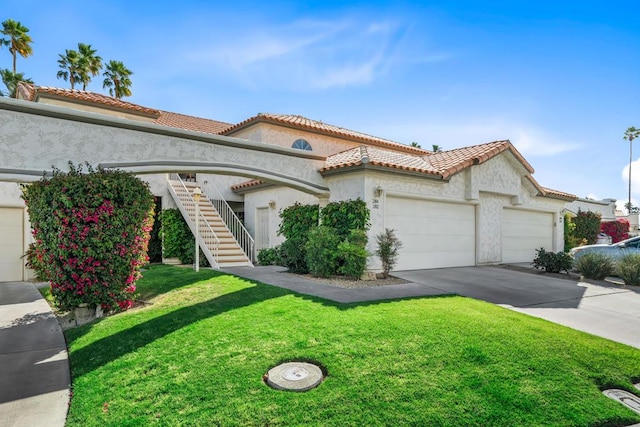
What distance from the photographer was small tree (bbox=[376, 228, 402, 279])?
34.6 feet

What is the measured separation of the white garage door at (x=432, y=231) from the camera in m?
11.7

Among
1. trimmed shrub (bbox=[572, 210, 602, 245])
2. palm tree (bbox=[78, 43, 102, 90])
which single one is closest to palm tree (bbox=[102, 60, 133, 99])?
palm tree (bbox=[78, 43, 102, 90])

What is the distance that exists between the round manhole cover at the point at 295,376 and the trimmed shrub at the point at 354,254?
545 cm

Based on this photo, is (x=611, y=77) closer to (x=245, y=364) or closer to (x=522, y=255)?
(x=522, y=255)

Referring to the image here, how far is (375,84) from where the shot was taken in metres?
11.7

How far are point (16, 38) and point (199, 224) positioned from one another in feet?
73.0

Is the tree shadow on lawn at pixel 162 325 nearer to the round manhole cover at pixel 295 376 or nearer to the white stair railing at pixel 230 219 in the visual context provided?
the round manhole cover at pixel 295 376

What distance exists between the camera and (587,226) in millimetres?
21531

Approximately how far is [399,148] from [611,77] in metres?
10.4

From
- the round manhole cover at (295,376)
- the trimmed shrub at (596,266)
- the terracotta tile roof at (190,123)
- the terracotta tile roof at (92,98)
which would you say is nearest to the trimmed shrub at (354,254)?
the round manhole cover at (295,376)

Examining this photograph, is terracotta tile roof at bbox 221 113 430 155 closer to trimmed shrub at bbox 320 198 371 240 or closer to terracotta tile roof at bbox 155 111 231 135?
terracotta tile roof at bbox 155 111 231 135

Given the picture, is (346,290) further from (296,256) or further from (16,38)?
(16,38)

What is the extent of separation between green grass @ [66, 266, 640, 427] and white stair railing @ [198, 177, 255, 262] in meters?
8.67

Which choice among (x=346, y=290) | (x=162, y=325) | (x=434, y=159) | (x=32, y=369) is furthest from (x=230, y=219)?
(x=32, y=369)
